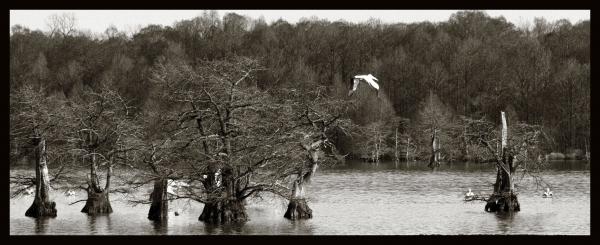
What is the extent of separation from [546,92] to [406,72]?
1429cm

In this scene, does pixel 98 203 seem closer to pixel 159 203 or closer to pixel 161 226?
pixel 159 203

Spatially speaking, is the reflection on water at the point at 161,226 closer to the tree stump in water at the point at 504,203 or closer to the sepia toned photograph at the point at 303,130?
the sepia toned photograph at the point at 303,130

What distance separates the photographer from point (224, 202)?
3175 centimetres

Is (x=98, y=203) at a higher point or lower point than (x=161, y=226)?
higher

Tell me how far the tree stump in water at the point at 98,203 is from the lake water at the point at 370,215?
0.35 metres

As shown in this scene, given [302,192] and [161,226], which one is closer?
[161,226]

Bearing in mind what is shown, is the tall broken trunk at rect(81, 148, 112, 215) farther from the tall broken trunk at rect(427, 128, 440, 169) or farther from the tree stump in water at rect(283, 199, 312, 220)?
the tall broken trunk at rect(427, 128, 440, 169)

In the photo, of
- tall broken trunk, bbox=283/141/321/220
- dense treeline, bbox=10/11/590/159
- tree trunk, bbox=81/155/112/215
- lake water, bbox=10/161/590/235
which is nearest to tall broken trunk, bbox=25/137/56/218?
lake water, bbox=10/161/590/235

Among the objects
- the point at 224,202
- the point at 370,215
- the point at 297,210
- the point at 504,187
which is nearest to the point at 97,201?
the point at 224,202

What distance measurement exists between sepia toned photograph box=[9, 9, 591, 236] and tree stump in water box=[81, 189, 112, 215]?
0.06m

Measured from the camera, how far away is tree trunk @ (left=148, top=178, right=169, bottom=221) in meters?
32.3

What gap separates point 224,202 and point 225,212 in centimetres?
29

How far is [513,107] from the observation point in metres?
91.0
